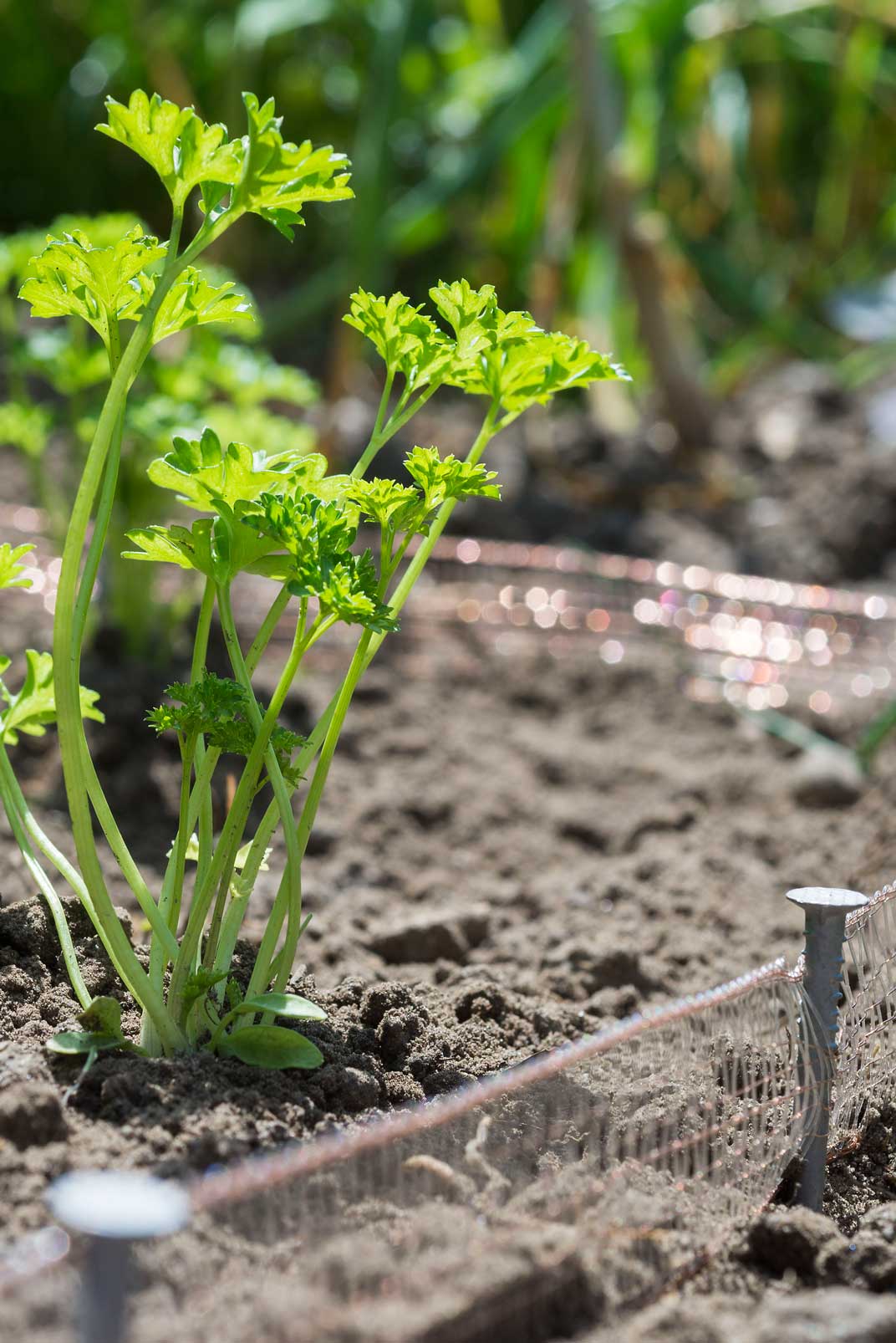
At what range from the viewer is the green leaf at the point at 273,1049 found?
1373 millimetres

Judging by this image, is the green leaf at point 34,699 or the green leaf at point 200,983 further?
the green leaf at point 34,699

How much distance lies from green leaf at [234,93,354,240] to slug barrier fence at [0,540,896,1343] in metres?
0.76

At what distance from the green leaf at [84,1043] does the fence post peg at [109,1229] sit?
0.42 metres

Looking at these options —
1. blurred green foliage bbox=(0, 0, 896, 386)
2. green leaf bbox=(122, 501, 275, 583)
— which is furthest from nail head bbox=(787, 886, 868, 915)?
blurred green foliage bbox=(0, 0, 896, 386)

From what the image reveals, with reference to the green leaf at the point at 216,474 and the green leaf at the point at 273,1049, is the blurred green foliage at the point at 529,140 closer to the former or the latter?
the green leaf at the point at 216,474

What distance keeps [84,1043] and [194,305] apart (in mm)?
693

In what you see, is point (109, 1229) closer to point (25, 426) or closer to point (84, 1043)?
point (84, 1043)

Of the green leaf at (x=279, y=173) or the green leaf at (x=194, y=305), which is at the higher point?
the green leaf at (x=279, y=173)

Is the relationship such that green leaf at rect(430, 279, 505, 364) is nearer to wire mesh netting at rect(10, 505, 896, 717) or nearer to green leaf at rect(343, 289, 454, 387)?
green leaf at rect(343, 289, 454, 387)

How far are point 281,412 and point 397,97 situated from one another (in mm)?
1052

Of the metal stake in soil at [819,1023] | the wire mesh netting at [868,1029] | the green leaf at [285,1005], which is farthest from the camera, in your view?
the wire mesh netting at [868,1029]

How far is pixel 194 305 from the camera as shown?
4.42 ft

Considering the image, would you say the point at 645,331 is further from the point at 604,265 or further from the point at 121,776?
the point at 121,776

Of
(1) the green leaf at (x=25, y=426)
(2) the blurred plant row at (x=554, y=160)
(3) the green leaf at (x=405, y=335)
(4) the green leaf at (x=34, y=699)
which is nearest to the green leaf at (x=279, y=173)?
(3) the green leaf at (x=405, y=335)
